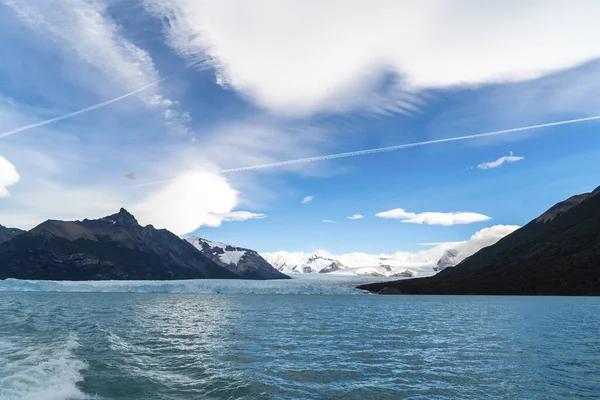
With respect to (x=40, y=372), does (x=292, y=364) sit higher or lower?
lower

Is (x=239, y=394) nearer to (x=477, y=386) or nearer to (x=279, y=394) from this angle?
(x=279, y=394)

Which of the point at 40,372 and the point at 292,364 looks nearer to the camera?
the point at 40,372

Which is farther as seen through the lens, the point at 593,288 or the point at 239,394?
the point at 593,288

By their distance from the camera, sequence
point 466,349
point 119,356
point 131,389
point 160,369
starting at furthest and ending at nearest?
1. point 466,349
2. point 119,356
3. point 160,369
4. point 131,389

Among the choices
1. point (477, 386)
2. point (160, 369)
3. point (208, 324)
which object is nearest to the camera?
point (477, 386)

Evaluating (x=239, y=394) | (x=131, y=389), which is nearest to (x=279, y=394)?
(x=239, y=394)

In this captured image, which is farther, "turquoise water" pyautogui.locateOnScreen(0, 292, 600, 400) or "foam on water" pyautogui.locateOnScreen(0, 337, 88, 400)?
"turquoise water" pyautogui.locateOnScreen(0, 292, 600, 400)

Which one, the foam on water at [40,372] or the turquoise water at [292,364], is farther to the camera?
the turquoise water at [292,364]

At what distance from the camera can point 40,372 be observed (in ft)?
79.3

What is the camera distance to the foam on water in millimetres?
20234

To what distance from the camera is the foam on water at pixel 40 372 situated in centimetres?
2023

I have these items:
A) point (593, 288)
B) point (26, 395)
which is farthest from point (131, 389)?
point (593, 288)

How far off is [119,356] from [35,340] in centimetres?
1289

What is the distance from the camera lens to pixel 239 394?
2123 centimetres
